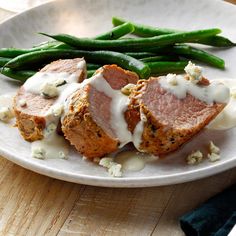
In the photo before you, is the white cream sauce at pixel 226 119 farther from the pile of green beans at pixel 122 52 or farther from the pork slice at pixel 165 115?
the pile of green beans at pixel 122 52

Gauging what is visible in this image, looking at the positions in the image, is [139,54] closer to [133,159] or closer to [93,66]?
[93,66]

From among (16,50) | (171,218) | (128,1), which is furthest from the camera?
(128,1)

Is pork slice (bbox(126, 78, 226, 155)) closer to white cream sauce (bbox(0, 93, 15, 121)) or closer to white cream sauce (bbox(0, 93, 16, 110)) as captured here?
white cream sauce (bbox(0, 93, 15, 121))

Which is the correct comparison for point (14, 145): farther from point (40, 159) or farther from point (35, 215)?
point (35, 215)

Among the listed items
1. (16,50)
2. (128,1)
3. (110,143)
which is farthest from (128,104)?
(128,1)

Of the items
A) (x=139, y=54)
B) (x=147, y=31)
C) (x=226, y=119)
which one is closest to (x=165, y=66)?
(x=139, y=54)

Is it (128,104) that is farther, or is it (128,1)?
→ (128,1)

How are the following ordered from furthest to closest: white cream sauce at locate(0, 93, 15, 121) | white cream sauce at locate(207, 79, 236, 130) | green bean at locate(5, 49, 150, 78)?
1. green bean at locate(5, 49, 150, 78)
2. white cream sauce at locate(0, 93, 15, 121)
3. white cream sauce at locate(207, 79, 236, 130)

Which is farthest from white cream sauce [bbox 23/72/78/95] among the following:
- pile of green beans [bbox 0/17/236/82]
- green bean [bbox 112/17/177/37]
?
green bean [bbox 112/17/177/37]
